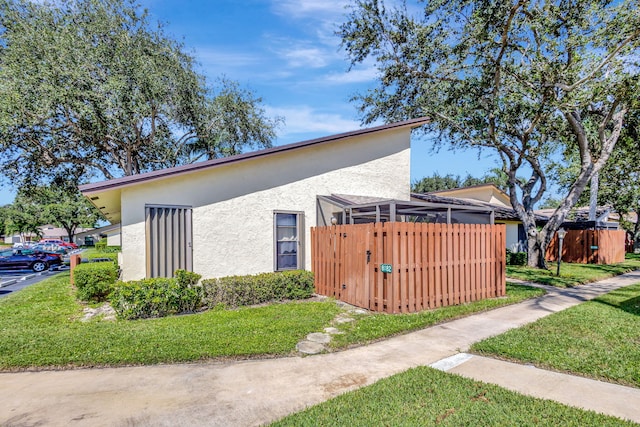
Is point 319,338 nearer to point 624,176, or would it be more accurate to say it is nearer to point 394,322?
point 394,322

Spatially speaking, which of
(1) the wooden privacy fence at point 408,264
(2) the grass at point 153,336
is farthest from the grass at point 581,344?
(2) the grass at point 153,336

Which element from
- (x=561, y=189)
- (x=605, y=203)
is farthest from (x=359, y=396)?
(x=605, y=203)

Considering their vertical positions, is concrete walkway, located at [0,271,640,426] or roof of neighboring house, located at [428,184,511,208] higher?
roof of neighboring house, located at [428,184,511,208]

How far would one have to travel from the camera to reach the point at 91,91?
13.5 meters

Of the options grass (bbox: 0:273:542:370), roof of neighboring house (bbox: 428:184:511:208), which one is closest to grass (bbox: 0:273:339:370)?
grass (bbox: 0:273:542:370)

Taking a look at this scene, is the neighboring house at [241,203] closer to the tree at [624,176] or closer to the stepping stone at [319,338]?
the stepping stone at [319,338]

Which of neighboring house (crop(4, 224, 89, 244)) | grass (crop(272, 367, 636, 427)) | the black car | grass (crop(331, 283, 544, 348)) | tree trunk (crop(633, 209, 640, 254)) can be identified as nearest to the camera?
grass (crop(272, 367, 636, 427))

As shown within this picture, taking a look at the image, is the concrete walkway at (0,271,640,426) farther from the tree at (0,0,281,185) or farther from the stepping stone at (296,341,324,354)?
the tree at (0,0,281,185)

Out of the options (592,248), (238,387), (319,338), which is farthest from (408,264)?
(592,248)

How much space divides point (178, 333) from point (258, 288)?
2.77 metres

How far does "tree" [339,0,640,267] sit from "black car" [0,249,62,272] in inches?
795

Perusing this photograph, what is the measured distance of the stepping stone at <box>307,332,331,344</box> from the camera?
18.9 ft

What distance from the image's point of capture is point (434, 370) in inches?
181

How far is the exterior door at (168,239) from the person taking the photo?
8.23 m
